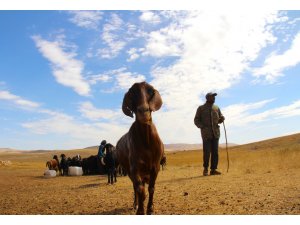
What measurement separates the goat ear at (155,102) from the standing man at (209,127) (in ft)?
26.3

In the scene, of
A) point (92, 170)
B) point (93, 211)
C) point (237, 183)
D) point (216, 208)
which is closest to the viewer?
point (216, 208)

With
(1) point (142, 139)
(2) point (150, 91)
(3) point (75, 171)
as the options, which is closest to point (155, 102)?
(2) point (150, 91)

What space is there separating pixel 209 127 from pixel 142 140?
315 inches

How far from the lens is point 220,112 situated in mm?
14805

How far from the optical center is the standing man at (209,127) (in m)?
14.3

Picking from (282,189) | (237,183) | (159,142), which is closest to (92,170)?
(237,183)

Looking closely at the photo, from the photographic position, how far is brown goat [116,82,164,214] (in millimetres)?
6386

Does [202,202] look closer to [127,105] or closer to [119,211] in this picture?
[119,211]

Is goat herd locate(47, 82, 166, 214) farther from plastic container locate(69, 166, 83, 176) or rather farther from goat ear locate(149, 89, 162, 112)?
plastic container locate(69, 166, 83, 176)

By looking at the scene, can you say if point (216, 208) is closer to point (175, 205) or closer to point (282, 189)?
point (175, 205)

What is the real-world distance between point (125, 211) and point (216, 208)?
178cm

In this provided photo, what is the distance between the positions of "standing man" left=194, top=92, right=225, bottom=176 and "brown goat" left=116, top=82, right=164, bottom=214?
7.58 metres

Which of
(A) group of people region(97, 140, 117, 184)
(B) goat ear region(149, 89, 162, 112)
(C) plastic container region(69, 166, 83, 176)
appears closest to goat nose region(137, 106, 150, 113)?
(B) goat ear region(149, 89, 162, 112)

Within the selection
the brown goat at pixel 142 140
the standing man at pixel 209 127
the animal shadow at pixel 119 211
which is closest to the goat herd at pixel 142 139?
the brown goat at pixel 142 140
